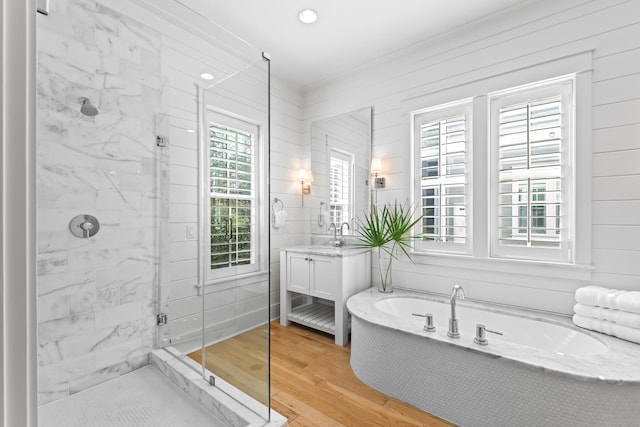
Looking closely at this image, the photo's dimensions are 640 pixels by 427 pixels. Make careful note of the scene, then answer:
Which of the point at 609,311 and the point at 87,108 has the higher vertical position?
the point at 87,108

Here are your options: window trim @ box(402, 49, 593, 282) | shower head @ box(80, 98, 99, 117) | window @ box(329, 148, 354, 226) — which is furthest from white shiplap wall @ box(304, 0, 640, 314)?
shower head @ box(80, 98, 99, 117)

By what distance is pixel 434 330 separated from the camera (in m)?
1.85

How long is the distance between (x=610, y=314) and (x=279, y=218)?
8.99 ft

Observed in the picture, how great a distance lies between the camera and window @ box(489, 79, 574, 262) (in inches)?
85.4

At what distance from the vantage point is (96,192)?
1.77 m

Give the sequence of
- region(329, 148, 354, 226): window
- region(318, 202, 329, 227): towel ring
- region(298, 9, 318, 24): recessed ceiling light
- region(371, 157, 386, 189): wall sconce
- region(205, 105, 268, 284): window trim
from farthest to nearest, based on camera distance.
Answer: region(318, 202, 329, 227): towel ring < region(329, 148, 354, 226): window < region(371, 157, 386, 189): wall sconce < region(298, 9, 318, 24): recessed ceiling light < region(205, 105, 268, 284): window trim

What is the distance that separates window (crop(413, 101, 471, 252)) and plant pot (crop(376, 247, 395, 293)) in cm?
31

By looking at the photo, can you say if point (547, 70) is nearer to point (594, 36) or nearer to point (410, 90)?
point (594, 36)

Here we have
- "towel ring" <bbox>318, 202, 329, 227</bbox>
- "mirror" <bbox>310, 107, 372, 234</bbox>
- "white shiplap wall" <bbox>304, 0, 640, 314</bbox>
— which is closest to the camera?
"white shiplap wall" <bbox>304, 0, 640, 314</bbox>

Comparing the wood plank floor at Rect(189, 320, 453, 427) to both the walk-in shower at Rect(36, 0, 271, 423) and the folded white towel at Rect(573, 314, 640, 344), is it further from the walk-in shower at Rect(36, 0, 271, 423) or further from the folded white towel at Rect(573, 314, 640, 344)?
the folded white towel at Rect(573, 314, 640, 344)

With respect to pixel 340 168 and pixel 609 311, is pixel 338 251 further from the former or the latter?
pixel 609 311

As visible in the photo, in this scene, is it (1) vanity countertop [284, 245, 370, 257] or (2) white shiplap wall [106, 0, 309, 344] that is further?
(1) vanity countertop [284, 245, 370, 257]

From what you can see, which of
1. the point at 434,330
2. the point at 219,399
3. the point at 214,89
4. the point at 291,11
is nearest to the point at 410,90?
the point at 291,11

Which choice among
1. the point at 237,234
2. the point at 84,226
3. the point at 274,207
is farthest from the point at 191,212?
the point at 274,207
